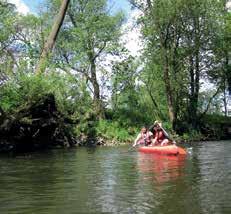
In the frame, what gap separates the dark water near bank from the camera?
11820 mm

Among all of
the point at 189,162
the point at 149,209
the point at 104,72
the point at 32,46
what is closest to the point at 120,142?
the point at 104,72

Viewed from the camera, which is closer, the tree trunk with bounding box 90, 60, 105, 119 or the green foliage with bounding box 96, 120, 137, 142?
the green foliage with bounding box 96, 120, 137, 142

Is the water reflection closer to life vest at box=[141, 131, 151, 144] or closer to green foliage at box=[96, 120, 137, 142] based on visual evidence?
life vest at box=[141, 131, 151, 144]

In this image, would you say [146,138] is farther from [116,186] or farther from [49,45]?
[116,186]

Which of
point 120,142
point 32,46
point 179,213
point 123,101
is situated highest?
point 32,46

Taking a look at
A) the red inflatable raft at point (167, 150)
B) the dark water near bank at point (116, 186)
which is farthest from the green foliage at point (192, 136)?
the dark water near bank at point (116, 186)

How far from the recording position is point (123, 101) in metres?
44.8

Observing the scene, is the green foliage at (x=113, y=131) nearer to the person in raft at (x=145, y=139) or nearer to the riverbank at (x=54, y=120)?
the riverbank at (x=54, y=120)

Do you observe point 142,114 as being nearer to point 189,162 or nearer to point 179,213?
point 189,162

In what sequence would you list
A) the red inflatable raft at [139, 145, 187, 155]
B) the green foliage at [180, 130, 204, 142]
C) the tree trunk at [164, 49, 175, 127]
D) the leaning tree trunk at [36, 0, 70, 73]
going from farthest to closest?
the tree trunk at [164, 49, 175, 127] → the green foliage at [180, 130, 204, 142] → the leaning tree trunk at [36, 0, 70, 73] → the red inflatable raft at [139, 145, 187, 155]

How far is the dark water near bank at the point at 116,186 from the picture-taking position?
11820 mm

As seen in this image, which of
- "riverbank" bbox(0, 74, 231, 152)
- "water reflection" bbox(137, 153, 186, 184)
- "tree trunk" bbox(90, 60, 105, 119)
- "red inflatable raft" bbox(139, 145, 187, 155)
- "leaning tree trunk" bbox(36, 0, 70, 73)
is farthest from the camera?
"tree trunk" bbox(90, 60, 105, 119)

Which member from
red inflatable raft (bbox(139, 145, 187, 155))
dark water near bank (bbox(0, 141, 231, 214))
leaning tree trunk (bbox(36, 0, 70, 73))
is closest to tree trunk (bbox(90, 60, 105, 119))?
leaning tree trunk (bbox(36, 0, 70, 73))

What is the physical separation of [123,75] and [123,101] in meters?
2.40
